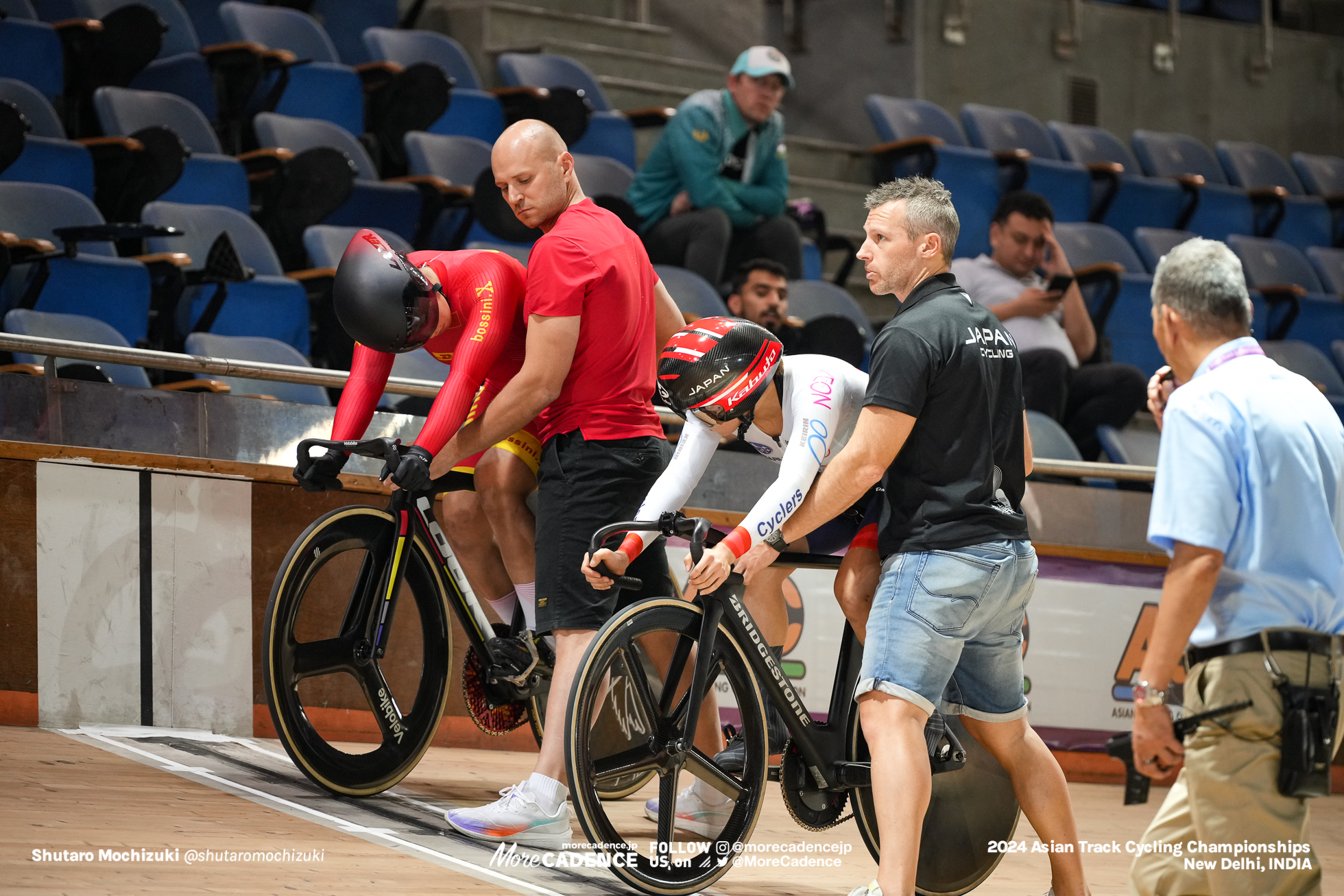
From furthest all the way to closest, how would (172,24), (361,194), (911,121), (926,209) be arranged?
(911,121) < (172,24) < (361,194) < (926,209)

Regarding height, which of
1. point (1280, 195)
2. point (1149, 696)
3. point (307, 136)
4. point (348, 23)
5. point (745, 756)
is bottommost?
point (745, 756)

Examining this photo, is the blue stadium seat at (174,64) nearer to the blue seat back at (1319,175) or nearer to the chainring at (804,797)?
the chainring at (804,797)

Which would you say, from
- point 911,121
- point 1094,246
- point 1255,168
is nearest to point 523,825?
point 1094,246

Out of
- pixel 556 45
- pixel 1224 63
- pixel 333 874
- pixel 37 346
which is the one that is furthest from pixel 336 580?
pixel 1224 63

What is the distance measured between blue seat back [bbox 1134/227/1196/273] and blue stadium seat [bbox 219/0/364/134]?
5.12 metres

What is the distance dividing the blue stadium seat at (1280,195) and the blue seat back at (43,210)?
828 cm

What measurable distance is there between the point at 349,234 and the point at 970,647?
459 cm

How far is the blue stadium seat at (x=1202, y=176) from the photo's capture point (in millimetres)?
11281

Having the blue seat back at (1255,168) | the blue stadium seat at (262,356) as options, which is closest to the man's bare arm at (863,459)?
the blue stadium seat at (262,356)

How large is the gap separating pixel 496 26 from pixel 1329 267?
609cm

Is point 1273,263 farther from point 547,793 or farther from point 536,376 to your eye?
point 547,793

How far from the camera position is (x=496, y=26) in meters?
10.0

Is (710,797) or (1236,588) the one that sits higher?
(1236,588)

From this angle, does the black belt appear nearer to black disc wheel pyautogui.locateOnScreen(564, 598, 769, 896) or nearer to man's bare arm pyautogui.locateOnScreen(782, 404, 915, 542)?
man's bare arm pyautogui.locateOnScreen(782, 404, 915, 542)
